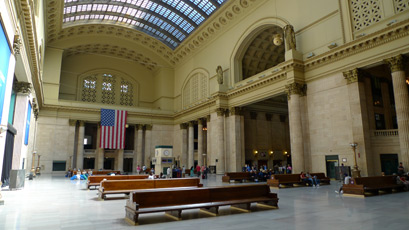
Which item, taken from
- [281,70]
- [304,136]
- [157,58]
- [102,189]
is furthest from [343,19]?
[157,58]

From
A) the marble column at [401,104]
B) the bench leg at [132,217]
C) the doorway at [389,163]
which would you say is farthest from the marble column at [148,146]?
the bench leg at [132,217]

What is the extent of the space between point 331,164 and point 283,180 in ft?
17.2

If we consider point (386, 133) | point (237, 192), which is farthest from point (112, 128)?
point (237, 192)

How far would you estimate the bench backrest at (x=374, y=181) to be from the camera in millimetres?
10359

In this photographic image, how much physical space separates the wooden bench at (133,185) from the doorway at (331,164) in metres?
10.5

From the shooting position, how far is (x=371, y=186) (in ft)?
34.9

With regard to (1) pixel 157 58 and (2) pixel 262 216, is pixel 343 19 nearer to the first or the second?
(2) pixel 262 216

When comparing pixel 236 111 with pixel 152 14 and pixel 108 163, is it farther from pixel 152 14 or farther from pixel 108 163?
pixel 108 163

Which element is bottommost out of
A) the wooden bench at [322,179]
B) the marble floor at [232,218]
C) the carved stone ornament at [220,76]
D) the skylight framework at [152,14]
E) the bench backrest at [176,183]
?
the marble floor at [232,218]

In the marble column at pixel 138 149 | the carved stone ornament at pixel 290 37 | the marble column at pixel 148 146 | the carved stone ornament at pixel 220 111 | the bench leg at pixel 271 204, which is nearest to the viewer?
the bench leg at pixel 271 204

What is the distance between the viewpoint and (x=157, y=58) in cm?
3891

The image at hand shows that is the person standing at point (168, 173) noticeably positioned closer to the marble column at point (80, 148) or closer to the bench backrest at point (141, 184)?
the bench backrest at point (141, 184)

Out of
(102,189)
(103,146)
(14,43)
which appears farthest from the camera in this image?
(103,146)

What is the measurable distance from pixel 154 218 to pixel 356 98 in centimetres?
1477
